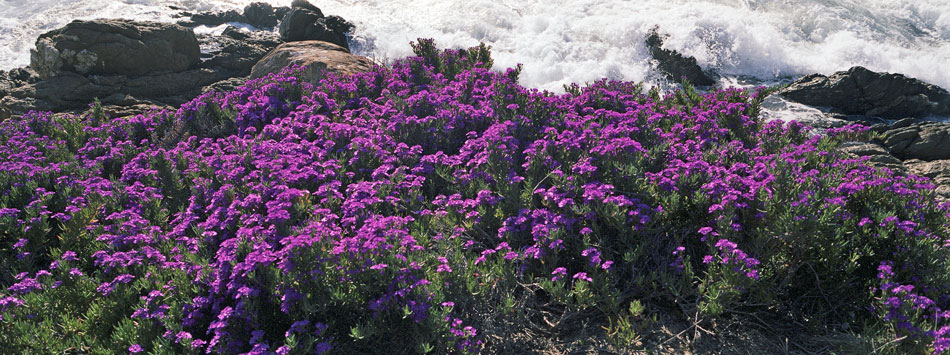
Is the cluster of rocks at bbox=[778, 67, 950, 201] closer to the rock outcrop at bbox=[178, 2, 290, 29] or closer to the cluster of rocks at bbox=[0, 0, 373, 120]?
the cluster of rocks at bbox=[0, 0, 373, 120]

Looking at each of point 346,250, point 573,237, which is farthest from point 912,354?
point 346,250

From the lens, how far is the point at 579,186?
5273mm

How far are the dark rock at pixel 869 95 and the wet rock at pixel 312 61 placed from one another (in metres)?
8.40

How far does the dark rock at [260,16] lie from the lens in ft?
63.7

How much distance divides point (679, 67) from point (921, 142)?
6.52 metres

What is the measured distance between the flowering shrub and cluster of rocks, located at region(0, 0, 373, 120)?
127 inches

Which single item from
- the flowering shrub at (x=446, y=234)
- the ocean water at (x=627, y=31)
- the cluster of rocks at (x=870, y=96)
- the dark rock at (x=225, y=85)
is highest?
the flowering shrub at (x=446, y=234)

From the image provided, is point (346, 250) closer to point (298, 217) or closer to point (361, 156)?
point (298, 217)

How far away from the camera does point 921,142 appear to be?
28.1 ft

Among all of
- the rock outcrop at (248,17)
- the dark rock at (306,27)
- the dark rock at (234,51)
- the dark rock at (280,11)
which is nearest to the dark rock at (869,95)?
the dark rock at (306,27)

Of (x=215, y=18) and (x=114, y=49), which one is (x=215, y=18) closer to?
(x=215, y=18)

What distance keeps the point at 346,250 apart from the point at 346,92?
436cm

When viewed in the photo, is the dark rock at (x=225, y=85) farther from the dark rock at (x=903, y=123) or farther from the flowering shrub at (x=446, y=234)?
the dark rock at (x=903, y=123)

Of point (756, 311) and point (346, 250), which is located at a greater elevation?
point (346, 250)
